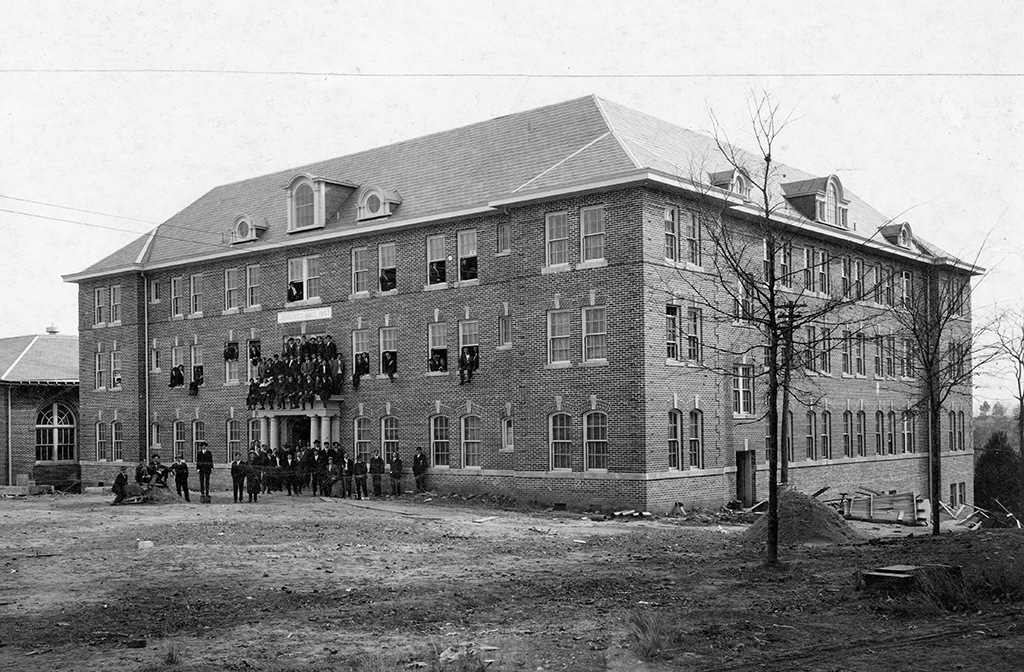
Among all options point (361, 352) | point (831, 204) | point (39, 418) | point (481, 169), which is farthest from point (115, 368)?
point (831, 204)

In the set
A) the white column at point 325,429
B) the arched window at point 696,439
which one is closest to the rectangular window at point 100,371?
the white column at point 325,429

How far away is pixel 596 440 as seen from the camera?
30.1m

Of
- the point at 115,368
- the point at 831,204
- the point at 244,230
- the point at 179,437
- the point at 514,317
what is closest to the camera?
the point at 514,317

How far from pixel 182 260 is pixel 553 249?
1882cm

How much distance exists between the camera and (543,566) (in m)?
18.2

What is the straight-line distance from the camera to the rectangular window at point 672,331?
30.4m

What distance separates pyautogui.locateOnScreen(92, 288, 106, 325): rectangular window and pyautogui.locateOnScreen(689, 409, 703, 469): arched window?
28.5 m

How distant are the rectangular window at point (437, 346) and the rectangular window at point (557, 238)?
5214 millimetres

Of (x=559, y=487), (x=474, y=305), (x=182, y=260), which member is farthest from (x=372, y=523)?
(x=182, y=260)

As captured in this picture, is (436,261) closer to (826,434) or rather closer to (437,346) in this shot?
(437,346)

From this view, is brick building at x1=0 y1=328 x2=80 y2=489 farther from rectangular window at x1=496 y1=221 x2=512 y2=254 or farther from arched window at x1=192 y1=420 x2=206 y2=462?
rectangular window at x1=496 y1=221 x2=512 y2=254

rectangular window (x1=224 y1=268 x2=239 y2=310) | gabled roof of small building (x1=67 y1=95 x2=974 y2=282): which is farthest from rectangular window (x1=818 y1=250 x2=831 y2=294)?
rectangular window (x1=224 y1=268 x2=239 y2=310)

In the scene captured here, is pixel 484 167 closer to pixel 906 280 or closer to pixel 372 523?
pixel 372 523

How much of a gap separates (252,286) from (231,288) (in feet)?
4.35
